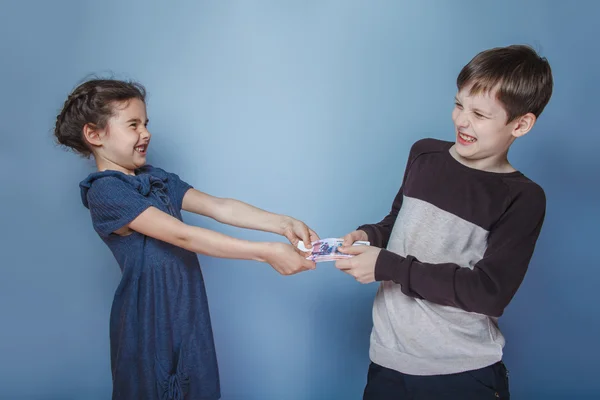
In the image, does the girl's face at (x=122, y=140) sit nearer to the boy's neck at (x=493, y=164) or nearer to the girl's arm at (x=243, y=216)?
the girl's arm at (x=243, y=216)

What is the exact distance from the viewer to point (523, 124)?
1.46 metres

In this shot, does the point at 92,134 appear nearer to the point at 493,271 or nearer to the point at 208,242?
the point at 208,242

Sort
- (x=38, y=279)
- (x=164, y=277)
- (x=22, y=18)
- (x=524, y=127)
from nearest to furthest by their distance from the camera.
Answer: (x=524, y=127) → (x=164, y=277) → (x=22, y=18) → (x=38, y=279)

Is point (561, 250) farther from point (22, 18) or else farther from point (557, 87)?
point (22, 18)

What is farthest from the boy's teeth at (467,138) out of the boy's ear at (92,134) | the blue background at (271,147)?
the boy's ear at (92,134)

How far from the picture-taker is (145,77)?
2.12 m

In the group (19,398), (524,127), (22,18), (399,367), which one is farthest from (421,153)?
(19,398)

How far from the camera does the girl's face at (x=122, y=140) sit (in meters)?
1.63

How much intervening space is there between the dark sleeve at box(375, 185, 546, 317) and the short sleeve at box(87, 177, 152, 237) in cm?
70

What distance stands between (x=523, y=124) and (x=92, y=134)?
1.16m

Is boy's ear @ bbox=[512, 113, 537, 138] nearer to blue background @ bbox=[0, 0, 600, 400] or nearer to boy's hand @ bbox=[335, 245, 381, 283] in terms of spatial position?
boy's hand @ bbox=[335, 245, 381, 283]

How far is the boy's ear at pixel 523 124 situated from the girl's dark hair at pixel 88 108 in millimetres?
1061

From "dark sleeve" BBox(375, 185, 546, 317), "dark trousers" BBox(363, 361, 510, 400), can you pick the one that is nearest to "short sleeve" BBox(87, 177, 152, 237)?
"dark sleeve" BBox(375, 185, 546, 317)

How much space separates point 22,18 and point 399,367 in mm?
1752
